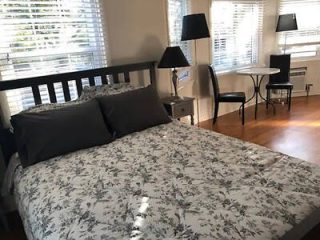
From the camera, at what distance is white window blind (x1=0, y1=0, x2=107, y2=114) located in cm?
223

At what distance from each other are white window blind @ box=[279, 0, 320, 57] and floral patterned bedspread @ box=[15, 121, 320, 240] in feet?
12.8

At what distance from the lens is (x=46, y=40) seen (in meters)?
2.41

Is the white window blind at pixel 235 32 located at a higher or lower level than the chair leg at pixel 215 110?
higher

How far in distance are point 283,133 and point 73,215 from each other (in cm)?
304

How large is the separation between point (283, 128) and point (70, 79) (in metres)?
2.80

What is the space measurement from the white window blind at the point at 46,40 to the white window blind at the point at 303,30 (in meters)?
3.67

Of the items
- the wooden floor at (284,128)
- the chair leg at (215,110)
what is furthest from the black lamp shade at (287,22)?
the chair leg at (215,110)

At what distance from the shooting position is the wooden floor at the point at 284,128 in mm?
3070

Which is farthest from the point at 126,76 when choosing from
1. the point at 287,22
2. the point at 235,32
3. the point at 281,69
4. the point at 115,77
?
the point at 287,22

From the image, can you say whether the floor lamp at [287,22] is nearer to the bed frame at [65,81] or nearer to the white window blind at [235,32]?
the white window blind at [235,32]

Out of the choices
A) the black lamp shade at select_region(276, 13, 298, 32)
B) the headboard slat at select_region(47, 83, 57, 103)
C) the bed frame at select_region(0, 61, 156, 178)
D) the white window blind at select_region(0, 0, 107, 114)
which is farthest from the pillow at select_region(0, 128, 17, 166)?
the black lamp shade at select_region(276, 13, 298, 32)

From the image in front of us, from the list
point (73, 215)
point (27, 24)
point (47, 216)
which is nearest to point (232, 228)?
point (73, 215)

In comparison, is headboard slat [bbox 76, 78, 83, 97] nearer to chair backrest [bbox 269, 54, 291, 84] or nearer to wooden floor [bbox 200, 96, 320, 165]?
wooden floor [bbox 200, 96, 320, 165]

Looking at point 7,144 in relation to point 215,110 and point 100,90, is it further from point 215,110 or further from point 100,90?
point 215,110
